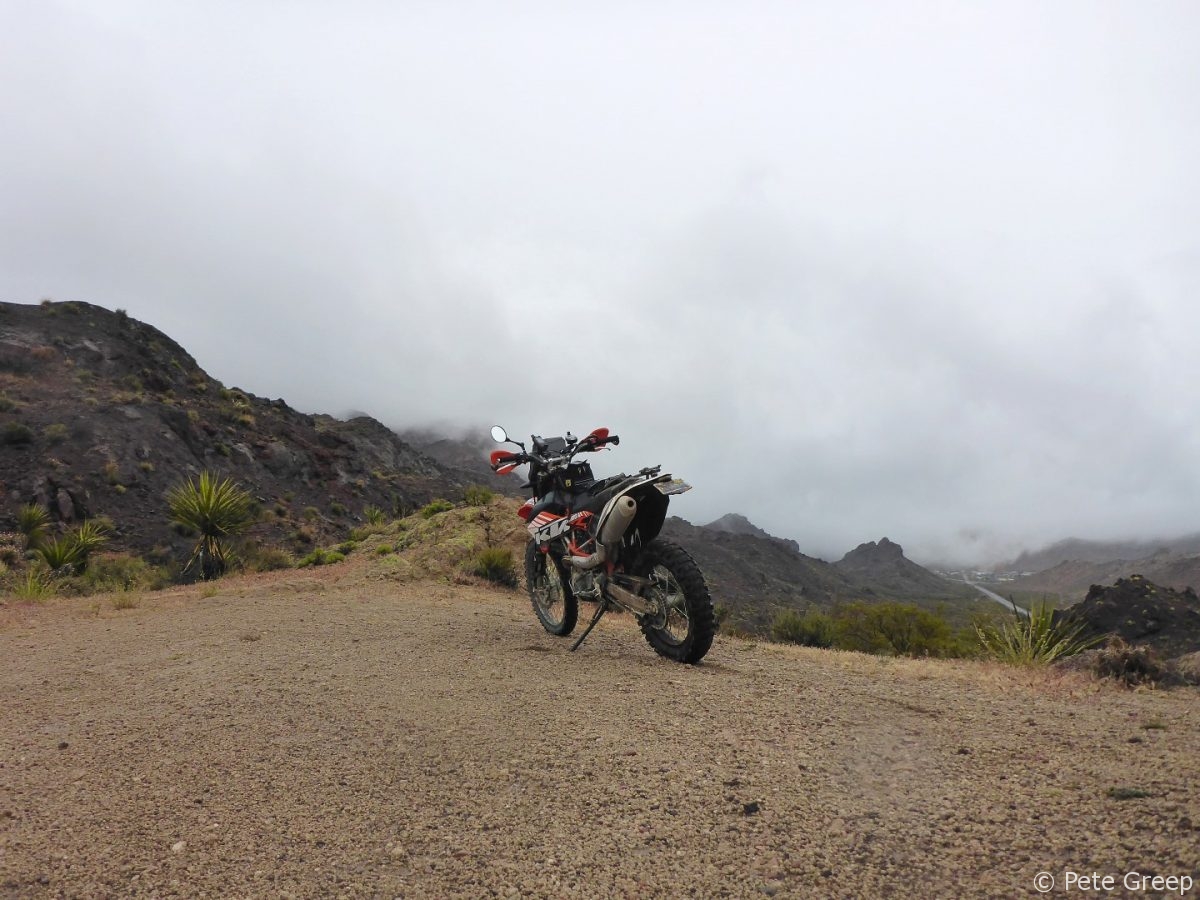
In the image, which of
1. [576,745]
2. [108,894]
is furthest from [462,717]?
[108,894]

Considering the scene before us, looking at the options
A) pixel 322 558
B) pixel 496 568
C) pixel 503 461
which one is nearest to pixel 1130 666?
pixel 503 461

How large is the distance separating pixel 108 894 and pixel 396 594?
27.8ft

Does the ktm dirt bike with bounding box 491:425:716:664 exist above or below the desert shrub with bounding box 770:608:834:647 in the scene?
above

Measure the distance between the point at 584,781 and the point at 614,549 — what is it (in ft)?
9.65

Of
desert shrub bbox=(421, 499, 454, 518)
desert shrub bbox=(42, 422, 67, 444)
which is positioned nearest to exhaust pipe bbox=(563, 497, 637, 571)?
desert shrub bbox=(421, 499, 454, 518)

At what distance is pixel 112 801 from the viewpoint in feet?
10.0

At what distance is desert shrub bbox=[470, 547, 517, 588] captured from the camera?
12328mm

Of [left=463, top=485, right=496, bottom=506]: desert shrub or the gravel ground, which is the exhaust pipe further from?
[left=463, top=485, right=496, bottom=506]: desert shrub

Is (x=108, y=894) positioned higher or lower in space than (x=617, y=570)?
lower

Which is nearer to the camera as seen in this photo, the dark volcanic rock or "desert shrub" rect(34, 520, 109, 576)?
the dark volcanic rock

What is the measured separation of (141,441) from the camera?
41281mm

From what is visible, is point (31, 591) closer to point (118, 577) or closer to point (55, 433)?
point (118, 577)

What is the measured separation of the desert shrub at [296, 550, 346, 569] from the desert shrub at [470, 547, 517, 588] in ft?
14.2

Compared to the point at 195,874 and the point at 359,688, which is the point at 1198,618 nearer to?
the point at 359,688
